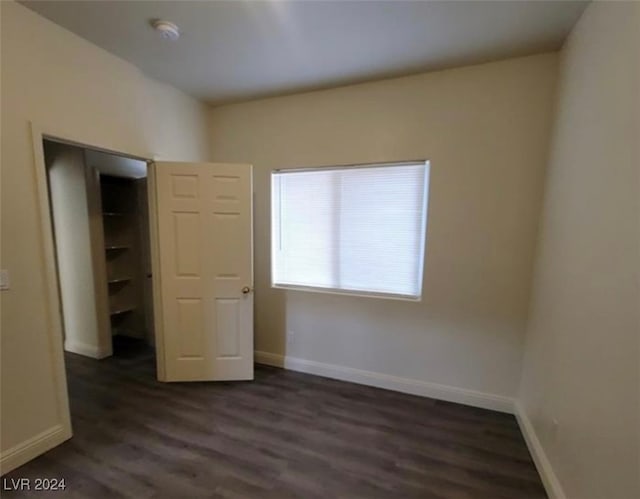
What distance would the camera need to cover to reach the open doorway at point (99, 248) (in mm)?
3264

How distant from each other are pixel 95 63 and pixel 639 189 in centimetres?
320

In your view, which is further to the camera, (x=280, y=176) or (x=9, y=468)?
(x=280, y=176)

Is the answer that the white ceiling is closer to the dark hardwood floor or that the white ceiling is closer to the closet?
the closet

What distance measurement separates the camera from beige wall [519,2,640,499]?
4.03 ft

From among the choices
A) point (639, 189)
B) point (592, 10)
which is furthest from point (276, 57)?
point (639, 189)

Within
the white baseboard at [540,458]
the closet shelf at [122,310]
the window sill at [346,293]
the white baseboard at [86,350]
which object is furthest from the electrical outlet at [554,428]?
the closet shelf at [122,310]

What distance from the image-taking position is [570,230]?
179 cm

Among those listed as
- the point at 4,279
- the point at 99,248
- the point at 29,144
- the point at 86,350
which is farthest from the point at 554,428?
the point at 86,350

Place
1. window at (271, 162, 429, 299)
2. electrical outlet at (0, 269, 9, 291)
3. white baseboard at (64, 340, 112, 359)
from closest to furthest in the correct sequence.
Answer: electrical outlet at (0, 269, 9, 291), window at (271, 162, 429, 299), white baseboard at (64, 340, 112, 359)

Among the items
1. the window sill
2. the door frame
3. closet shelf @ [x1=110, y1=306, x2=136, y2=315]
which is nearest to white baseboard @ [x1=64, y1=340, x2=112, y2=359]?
closet shelf @ [x1=110, y1=306, x2=136, y2=315]

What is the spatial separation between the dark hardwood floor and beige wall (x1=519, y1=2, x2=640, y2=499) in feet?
1.32

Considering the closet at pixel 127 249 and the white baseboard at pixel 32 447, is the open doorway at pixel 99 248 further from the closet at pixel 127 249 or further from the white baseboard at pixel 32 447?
the white baseboard at pixel 32 447

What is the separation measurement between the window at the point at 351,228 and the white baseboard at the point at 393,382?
769mm

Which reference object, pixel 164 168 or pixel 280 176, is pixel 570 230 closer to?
pixel 280 176
